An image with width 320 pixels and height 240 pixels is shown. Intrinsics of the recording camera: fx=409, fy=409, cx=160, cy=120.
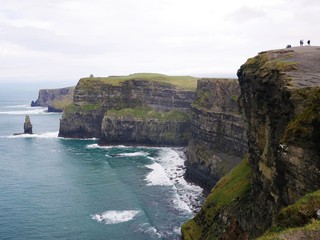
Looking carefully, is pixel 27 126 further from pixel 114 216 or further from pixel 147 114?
pixel 114 216

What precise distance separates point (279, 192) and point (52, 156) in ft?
332

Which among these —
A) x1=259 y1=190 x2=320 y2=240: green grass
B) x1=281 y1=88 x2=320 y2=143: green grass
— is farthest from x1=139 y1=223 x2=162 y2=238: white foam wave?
x1=259 y1=190 x2=320 y2=240: green grass

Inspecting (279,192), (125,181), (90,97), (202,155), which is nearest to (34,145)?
(90,97)

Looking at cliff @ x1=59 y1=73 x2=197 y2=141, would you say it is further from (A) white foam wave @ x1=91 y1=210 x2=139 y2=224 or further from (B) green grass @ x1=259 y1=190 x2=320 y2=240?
(B) green grass @ x1=259 y1=190 x2=320 y2=240

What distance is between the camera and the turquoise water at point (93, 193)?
66.2m

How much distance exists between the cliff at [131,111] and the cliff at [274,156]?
288 feet

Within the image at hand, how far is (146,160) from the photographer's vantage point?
120625 mm

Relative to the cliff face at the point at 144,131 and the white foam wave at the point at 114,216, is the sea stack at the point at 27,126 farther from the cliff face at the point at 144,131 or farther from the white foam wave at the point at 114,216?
the white foam wave at the point at 114,216

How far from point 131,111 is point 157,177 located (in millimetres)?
59268

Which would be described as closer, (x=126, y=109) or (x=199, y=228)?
(x=199, y=228)

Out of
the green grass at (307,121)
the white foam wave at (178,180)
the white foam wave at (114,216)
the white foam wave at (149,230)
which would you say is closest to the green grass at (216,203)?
the white foam wave at (149,230)

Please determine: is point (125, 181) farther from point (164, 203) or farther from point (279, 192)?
point (279, 192)

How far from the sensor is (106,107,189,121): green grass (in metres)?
148

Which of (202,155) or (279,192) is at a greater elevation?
(279,192)
